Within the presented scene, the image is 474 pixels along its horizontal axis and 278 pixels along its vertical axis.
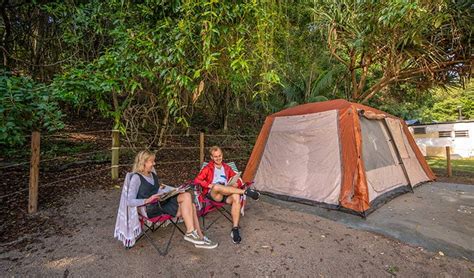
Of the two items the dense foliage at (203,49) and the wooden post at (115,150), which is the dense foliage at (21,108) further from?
the wooden post at (115,150)

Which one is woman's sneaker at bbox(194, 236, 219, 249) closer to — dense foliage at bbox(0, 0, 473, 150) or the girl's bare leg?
the girl's bare leg

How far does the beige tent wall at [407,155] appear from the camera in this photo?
4.57m

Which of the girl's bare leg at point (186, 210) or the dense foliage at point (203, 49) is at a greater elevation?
the dense foliage at point (203, 49)

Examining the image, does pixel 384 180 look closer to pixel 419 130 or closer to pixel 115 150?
pixel 115 150

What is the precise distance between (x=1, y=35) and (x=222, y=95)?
17.7 feet

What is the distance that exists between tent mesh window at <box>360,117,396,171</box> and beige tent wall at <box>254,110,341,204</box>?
50 cm

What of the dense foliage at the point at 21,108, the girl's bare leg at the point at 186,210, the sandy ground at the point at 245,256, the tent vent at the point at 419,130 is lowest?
the sandy ground at the point at 245,256

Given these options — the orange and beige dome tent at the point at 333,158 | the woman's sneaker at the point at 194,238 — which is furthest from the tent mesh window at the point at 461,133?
the woman's sneaker at the point at 194,238

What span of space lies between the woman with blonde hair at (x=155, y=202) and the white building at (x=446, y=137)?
14.7m

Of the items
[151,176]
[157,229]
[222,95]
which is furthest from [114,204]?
[222,95]

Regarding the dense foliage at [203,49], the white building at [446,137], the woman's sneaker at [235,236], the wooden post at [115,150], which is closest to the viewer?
the woman's sneaker at [235,236]

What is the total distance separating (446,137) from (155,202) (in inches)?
634

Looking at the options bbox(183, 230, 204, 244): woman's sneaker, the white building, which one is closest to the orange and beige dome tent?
bbox(183, 230, 204, 244): woman's sneaker

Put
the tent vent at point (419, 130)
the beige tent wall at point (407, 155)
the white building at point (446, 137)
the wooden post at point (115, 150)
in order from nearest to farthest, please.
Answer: the wooden post at point (115, 150) → the beige tent wall at point (407, 155) → the white building at point (446, 137) → the tent vent at point (419, 130)
